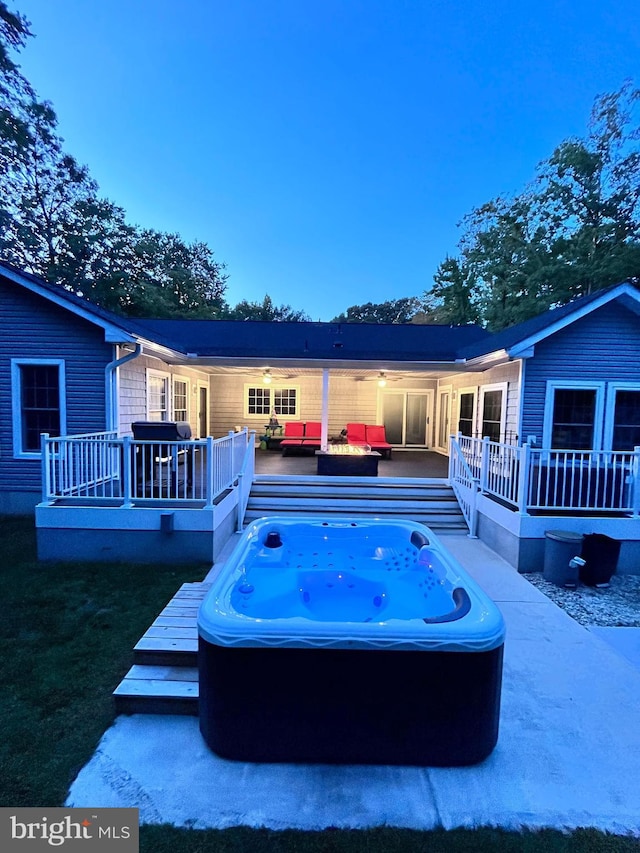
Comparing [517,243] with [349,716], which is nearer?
[349,716]

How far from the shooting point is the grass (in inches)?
79.2

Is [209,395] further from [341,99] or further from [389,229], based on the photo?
[389,229]

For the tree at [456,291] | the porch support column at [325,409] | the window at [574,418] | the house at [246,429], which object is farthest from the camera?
the tree at [456,291]

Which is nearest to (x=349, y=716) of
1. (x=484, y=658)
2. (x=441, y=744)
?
(x=441, y=744)

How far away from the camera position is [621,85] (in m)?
19.5

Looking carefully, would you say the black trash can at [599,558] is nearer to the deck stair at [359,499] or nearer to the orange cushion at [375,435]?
the deck stair at [359,499]

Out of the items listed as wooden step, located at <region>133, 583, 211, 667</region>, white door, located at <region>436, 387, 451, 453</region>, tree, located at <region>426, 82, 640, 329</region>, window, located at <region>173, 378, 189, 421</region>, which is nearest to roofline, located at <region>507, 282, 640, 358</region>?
white door, located at <region>436, 387, 451, 453</region>

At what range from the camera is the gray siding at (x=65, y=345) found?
7.68 m

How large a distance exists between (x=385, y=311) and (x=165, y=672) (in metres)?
43.7

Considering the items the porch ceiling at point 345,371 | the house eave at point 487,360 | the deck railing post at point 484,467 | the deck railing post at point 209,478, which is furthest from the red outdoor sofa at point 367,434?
the deck railing post at point 209,478

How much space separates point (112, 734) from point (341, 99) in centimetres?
2016

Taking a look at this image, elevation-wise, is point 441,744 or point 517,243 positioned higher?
point 517,243

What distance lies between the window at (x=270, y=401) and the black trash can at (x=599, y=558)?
9.66 metres

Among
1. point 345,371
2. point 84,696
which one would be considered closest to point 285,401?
point 345,371
